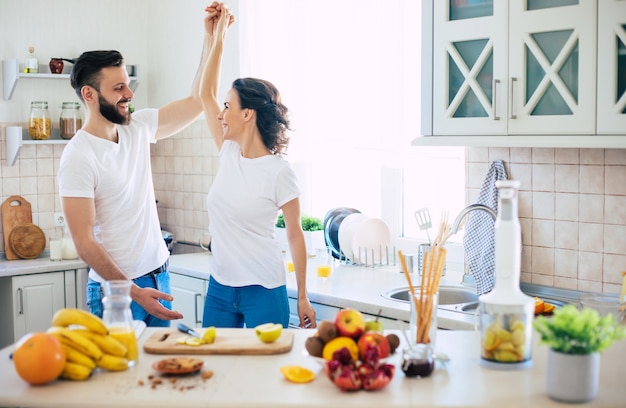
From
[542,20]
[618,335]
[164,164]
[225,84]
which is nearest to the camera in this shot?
[618,335]

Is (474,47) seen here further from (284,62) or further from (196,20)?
(196,20)

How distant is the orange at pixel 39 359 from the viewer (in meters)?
1.90

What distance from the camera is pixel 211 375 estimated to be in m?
1.99

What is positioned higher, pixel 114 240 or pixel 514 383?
pixel 114 240

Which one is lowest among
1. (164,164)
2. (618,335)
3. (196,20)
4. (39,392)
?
(39,392)

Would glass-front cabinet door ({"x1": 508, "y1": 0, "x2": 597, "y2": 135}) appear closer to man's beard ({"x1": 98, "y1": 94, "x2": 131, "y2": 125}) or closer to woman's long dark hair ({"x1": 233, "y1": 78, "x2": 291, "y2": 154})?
woman's long dark hair ({"x1": 233, "y1": 78, "x2": 291, "y2": 154})

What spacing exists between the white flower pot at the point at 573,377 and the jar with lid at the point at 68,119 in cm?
348

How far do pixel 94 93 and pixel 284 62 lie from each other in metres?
1.36

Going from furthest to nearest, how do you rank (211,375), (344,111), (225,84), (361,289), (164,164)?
1. (164,164)
2. (225,84)
3. (344,111)
4. (361,289)
5. (211,375)

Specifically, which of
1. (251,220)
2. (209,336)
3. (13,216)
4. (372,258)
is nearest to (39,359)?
(209,336)

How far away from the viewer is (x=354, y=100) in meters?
3.99

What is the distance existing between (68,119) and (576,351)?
11.6ft

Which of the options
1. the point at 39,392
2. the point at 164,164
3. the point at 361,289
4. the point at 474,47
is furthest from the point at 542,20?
the point at 164,164

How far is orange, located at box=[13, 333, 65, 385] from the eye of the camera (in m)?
1.90
